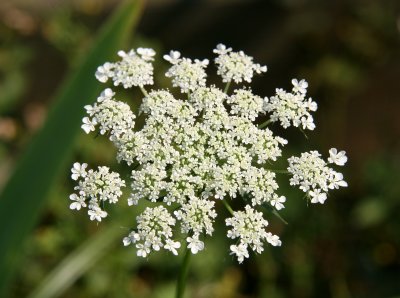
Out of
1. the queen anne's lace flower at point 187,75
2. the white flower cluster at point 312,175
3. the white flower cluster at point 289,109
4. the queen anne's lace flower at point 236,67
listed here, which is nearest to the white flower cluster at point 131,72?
the queen anne's lace flower at point 187,75

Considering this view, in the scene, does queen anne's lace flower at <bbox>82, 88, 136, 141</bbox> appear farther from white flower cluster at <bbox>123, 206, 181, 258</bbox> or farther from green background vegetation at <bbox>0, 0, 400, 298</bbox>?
green background vegetation at <bbox>0, 0, 400, 298</bbox>

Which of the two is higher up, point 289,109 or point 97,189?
point 289,109

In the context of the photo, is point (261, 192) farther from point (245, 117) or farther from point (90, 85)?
point (90, 85)

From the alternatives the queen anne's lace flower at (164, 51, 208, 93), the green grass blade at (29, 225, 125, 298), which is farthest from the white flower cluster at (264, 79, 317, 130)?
the green grass blade at (29, 225, 125, 298)

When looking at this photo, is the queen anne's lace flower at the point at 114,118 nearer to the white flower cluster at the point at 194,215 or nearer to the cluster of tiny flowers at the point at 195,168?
the cluster of tiny flowers at the point at 195,168

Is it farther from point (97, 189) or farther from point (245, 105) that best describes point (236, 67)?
point (97, 189)
